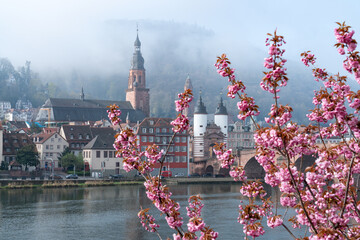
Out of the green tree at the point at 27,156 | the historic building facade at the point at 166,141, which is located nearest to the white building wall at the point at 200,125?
the historic building facade at the point at 166,141

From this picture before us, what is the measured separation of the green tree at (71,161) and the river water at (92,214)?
18077 mm

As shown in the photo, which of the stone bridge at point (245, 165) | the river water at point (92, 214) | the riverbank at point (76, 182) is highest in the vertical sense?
the stone bridge at point (245, 165)

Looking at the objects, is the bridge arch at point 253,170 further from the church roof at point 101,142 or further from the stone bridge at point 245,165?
the church roof at point 101,142

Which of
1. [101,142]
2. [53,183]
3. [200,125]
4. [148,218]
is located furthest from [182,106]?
[200,125]

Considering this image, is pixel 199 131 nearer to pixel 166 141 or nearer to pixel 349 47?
pixel 166 141

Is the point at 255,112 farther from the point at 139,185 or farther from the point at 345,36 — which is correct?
the point at 139,185

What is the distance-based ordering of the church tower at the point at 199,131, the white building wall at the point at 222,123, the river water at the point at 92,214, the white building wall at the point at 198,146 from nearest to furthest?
the river water at the point at 92,214 → the white building wall at the point at 198,146 → the church tower at the point at 199,131 → the white building wall at the point at 222,123

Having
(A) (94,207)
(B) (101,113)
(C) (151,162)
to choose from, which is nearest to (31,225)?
(A) (94,207)

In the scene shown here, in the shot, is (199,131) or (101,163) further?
(199,131)

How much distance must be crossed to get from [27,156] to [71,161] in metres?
7.41

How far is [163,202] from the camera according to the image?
1295 centimetres

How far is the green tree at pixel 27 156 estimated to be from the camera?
10031cm

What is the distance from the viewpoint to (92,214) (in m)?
58.7

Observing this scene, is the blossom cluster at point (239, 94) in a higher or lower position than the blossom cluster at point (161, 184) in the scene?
higher
